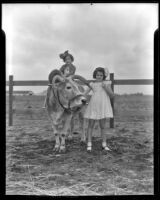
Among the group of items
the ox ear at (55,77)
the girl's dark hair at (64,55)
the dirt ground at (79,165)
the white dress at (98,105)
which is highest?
the girl's dark hair at (64,55)

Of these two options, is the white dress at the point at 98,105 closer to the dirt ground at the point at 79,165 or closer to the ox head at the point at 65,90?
the ox head at the point at 65,90

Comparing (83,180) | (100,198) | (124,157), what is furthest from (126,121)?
(100,198)

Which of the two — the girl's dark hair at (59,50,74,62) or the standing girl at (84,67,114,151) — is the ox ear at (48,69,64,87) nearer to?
the standing girl at (84,67,114,151)

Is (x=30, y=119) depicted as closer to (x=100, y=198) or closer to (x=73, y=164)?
(x=73, y=164)

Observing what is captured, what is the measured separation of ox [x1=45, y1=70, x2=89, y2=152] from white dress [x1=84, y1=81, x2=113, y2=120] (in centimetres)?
→ 18

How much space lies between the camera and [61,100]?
4.18 metres

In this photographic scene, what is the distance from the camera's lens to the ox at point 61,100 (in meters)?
4.07

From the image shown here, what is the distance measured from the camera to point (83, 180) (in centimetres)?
311

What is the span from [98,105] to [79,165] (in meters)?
1.05

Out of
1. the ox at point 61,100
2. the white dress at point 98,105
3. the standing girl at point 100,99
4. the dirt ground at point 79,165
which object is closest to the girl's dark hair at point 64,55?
the ox at point 61,100

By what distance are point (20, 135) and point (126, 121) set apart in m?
2.98

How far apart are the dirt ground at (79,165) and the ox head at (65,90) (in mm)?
842

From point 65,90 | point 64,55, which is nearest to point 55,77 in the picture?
point 65,90
